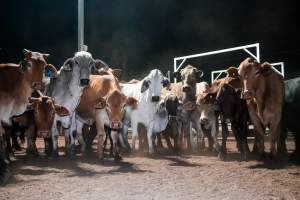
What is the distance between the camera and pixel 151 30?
19344 mm

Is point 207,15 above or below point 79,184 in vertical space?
above

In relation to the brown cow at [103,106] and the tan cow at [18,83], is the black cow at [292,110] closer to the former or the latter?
A: the brown cow at [103,106]

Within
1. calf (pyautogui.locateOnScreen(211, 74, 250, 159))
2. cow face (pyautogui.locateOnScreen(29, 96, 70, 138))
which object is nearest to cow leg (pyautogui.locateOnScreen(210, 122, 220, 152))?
calf (pyautogui.locateOnScreen(211, 74, 250, 159))

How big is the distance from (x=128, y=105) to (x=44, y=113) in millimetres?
1700

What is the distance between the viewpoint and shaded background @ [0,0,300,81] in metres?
16.3

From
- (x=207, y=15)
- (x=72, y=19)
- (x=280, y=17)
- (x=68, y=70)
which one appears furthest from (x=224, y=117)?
(x=72, y=19)

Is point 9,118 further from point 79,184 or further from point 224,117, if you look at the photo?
point 224,117

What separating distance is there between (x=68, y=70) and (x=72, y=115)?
94 centimetres

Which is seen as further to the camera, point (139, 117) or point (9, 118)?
point (139, 117)

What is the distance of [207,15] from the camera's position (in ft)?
59.2

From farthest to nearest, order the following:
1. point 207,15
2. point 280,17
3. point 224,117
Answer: point 207,15, point 280,17, point 224,117

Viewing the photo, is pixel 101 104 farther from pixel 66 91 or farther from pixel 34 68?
pixel 34 68

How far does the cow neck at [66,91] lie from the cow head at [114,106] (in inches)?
27.4

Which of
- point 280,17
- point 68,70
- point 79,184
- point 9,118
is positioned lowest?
point 79,184
